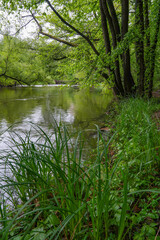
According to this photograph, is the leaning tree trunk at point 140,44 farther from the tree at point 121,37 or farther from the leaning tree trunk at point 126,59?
the leaning tree trunk at point 126,59

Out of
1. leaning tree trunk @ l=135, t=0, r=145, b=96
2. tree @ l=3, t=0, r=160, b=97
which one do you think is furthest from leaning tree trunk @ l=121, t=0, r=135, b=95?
leaning tree trunk @ l=135, t=0, r=145, b=96

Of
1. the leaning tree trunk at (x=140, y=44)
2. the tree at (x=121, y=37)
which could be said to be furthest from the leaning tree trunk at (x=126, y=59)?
the leaning tree trunk at (x=140, y=44)

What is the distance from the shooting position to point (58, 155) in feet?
5.56

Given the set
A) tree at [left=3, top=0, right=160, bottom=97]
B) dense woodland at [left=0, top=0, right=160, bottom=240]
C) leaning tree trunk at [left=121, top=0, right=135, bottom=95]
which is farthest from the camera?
leaning tree trunk at [left=121, top=0, right=135, bottom=95]

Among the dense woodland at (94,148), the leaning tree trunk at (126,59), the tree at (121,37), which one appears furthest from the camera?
the leaning tree trunk at (126,59)

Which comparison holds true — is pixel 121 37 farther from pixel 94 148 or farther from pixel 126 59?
pixel 94 148

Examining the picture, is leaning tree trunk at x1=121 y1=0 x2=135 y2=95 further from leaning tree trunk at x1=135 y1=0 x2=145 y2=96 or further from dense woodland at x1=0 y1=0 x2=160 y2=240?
leaning tree trunk at x1=135 y1=0 x2=145 y2=96

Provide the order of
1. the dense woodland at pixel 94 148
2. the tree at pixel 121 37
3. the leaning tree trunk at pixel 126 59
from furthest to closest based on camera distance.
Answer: the leaning tree trunk at pixel 126 59, the tree at pixel 121 37, the dense woodland at pixel 94 148

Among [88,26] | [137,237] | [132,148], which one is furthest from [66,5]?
[137,237]

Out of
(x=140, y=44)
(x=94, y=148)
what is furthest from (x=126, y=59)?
(x=94, y=148)

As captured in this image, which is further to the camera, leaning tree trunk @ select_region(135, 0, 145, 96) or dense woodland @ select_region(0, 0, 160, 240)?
leaning tree trunk @ select_region(135, 0, 145, 96)

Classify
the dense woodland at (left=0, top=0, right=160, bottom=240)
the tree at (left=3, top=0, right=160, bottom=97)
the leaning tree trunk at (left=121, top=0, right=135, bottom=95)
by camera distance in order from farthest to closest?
the leaning tree trunk at (left=121, top=0, right=135, bottom=95) → the tree at (left=3, top=0, right=160, bottom=97) → the dense woodland at (left=0, top=0, right=160, bottom=240)

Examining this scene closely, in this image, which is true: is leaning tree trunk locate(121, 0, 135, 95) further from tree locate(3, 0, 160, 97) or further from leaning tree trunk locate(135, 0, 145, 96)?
leaning tree trunk locate(135, 0, 145, 96)

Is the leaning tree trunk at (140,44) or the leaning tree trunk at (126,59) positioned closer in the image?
the leaning tree trunk at (140,44)
